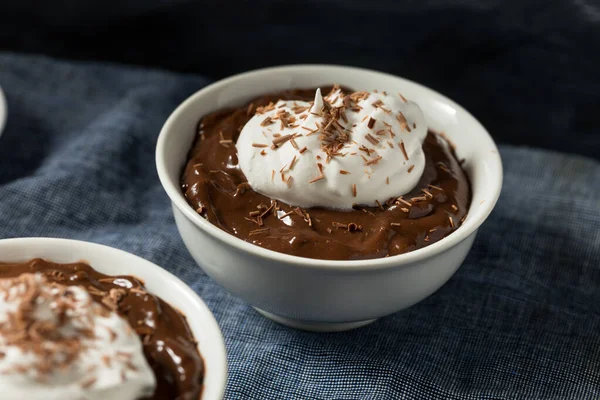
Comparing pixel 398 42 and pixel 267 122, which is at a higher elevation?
pixel 267 122

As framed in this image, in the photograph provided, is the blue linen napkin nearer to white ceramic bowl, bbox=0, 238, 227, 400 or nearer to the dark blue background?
the dark blue background

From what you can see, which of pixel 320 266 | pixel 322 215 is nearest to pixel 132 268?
pixel 320 266

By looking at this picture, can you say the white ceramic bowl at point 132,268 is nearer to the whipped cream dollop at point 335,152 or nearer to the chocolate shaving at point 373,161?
the whipped cream dollop at point 335,152

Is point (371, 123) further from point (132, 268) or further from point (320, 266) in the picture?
point (132, 268)

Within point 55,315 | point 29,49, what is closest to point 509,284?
point 55,315

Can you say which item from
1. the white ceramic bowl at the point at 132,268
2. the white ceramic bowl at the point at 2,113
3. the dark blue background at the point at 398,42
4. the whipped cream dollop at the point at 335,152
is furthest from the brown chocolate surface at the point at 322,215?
the dark blue background at the point at 398,42

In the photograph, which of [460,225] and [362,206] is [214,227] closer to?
[362,206]

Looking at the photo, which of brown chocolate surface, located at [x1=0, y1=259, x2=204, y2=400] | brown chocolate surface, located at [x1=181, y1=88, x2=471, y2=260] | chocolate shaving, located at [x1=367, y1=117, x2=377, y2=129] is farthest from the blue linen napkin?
chocolate shaving, located at [x1=367, y1=117, x2=377, y2=129]
